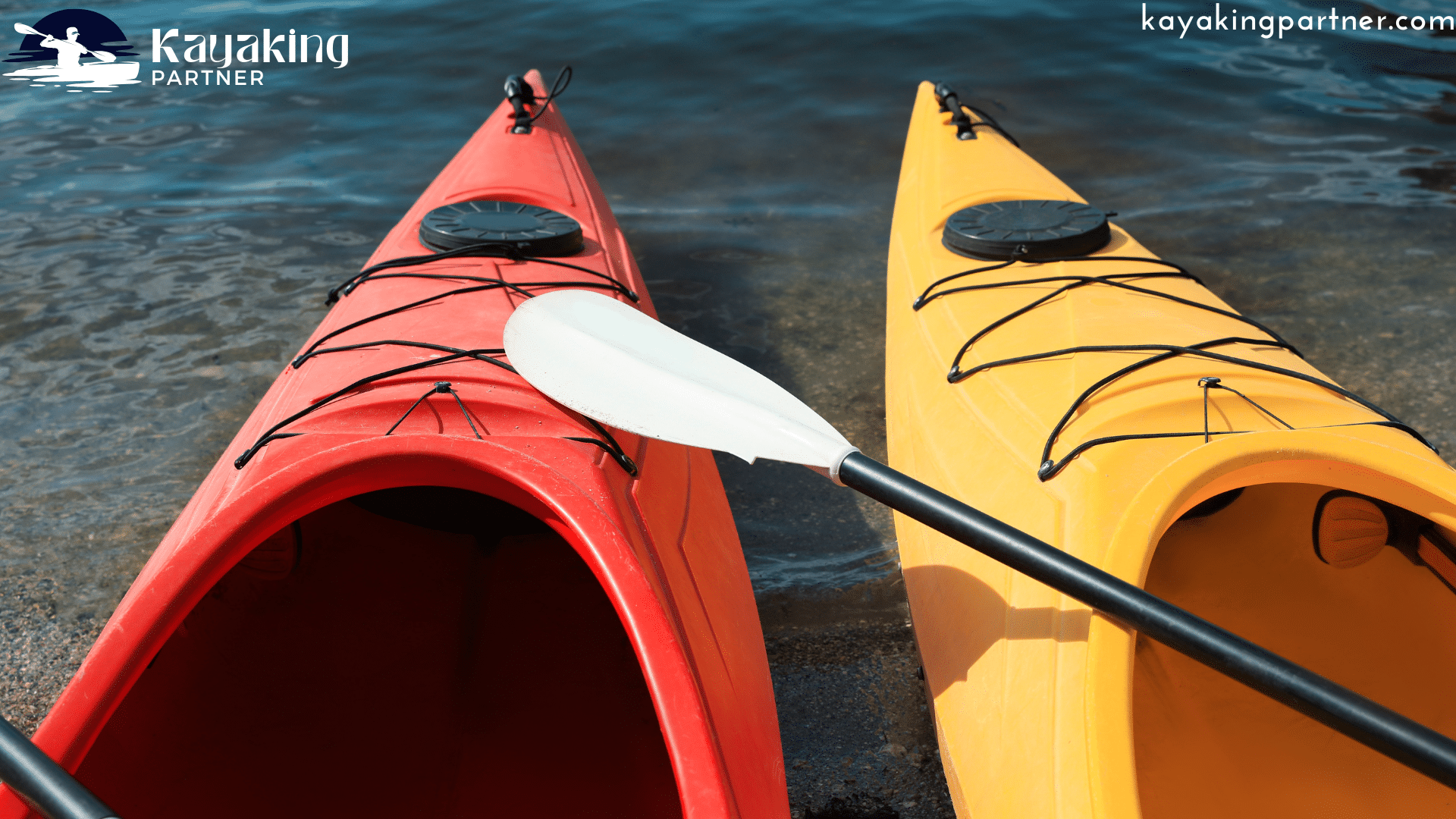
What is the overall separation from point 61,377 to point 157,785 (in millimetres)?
2752

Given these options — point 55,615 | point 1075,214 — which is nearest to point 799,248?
point 1075,214

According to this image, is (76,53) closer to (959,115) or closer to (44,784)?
(959,115)

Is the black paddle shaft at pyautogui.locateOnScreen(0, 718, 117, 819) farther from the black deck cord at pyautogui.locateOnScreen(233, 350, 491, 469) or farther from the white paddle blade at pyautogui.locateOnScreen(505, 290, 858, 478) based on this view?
the white paddle blade at pyautogui.locateOnScreen(505, 290, 858, 478)

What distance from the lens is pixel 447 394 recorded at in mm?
1932

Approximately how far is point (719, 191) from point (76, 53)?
5957 millimetres

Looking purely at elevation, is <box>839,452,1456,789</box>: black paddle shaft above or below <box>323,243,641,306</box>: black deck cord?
below

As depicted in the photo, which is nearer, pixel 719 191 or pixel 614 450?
pixel 614 450

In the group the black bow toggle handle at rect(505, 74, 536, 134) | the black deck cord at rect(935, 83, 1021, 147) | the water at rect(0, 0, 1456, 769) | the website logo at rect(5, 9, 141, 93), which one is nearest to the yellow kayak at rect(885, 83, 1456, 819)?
the water at rect(0, 0, 1456, 769)

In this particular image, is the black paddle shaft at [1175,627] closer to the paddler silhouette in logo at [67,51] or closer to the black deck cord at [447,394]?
the black deck cord at [447,394]

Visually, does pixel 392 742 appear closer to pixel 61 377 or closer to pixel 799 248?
pixel 61 377

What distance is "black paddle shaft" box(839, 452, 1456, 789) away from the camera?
129 cm

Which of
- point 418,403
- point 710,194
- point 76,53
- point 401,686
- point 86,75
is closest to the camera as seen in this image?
point 418,403

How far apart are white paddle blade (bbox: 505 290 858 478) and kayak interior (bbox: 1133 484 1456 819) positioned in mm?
1079

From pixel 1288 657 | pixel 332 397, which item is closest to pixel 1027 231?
pixel 1288 657
